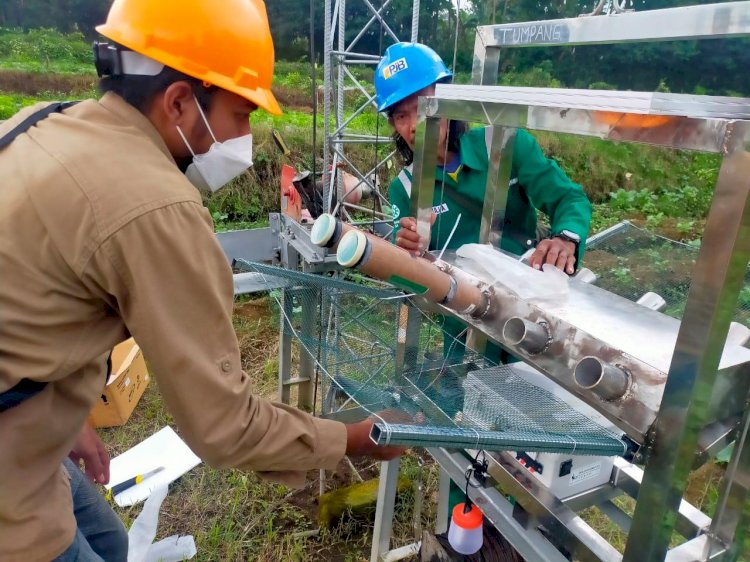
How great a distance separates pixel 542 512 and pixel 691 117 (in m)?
0.90

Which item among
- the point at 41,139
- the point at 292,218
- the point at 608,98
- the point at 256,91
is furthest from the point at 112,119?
the point at 292,218

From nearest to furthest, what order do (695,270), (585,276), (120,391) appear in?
(695,270)
(585,276)
(120,391)

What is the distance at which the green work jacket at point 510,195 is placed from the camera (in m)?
2.23

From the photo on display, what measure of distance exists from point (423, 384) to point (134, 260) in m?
0.86

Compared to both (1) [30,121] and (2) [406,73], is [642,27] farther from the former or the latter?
(1) [30,121]

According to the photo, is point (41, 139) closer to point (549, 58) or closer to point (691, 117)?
point (691, 117)

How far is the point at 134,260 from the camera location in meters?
1.00

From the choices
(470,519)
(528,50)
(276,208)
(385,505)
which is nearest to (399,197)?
(385,505)

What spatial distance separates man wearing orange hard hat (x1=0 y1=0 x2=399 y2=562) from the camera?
1.01 metres

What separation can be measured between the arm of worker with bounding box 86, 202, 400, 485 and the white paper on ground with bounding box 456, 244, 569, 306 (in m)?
0.69

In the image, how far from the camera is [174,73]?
1.19m

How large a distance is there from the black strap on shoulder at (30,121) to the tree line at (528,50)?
38.3 feet

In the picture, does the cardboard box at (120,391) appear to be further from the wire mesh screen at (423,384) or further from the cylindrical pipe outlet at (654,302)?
the cylindrical pipe outlet at (654,302)

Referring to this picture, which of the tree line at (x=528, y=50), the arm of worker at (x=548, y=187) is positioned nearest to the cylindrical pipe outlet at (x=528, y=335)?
the arm of worker at (x=548, y=187)
